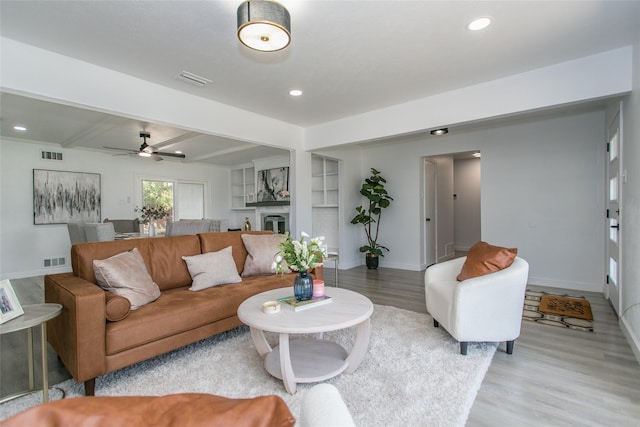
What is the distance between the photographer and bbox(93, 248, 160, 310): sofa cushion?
2.29 metres

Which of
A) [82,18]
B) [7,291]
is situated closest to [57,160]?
[82,18]

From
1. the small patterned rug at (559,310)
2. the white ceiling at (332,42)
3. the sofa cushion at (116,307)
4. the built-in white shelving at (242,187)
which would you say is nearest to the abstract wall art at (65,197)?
the white ceiling at (332,42)

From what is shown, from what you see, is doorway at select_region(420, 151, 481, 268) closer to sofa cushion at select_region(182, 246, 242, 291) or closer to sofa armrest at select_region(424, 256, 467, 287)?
sofa armrest at select_region(424, 256, 467, 287)

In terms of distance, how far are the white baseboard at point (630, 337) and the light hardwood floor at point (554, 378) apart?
4cm

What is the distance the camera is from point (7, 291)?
181cm

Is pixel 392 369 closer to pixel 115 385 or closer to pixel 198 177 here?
pixel 115 385

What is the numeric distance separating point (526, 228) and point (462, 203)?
3.36 metres

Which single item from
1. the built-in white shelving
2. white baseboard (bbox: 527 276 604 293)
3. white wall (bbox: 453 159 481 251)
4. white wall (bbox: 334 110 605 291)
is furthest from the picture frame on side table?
white wall (bbox: 453 159 481 251)

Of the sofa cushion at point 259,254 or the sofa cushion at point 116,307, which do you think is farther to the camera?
the sofa cushion at point 259,254

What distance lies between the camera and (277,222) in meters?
7.52

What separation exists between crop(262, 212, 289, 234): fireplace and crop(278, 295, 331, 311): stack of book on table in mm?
4948

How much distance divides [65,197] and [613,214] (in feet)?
28.7

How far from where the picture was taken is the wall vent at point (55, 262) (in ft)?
18.9

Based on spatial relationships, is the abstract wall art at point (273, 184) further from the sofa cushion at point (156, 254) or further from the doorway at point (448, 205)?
the sofa cushion at point (156, 254)
